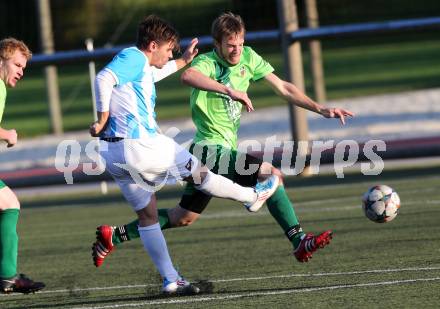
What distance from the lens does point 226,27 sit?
27.1 ft

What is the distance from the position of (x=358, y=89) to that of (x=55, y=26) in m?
8.27

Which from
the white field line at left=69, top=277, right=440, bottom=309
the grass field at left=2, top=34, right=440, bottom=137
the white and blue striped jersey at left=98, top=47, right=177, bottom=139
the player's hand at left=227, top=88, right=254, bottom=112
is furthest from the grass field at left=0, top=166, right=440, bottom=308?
the grass field at left=2, top=34, right=440, bottom=137

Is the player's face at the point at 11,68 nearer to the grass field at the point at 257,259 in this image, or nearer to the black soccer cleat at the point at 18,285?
the black soccer cleat at the point at 18,285

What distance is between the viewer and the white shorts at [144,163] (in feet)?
24.8

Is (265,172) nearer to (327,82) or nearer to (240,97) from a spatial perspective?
(240,97)

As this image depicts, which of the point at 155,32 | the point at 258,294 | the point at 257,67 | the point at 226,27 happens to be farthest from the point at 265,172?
the point at 155,32

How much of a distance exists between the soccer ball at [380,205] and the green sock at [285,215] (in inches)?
36.2

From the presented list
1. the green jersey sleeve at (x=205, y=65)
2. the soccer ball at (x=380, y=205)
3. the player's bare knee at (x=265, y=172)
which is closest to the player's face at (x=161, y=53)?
the green jersey sleeve at (x=205, y=65)

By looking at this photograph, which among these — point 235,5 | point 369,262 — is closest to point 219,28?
point 369,262

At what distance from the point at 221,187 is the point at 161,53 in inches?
40.1

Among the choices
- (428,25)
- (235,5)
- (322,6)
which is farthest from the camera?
(322,6)

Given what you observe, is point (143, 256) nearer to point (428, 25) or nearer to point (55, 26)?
point (428, 25)

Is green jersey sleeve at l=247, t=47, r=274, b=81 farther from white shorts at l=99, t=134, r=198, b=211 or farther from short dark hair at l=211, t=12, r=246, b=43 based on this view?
white shorts at l=99, t=134, r=198, b=211

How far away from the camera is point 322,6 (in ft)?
82.2
